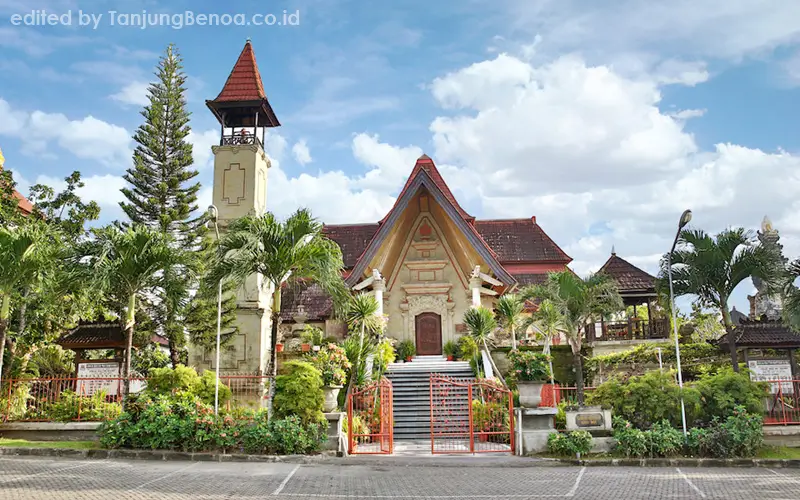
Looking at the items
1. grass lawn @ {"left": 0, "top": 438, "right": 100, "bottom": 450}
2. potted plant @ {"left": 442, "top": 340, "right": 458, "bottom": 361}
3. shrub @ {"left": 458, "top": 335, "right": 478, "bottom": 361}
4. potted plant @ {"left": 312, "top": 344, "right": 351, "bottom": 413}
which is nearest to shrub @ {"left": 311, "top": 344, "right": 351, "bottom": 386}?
potted plant @ {"left": 312, "top": 344, "right": 351, "bottom": 413}

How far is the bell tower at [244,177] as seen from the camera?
22891 mm

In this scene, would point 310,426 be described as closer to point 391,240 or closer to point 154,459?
point 154,459

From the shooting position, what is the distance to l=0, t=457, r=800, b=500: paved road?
26.9ft

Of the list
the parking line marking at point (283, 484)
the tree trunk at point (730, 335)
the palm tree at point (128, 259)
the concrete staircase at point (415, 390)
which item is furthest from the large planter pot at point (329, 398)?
the tree trunk at point (730, 335)

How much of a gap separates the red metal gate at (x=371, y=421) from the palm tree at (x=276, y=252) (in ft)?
6.37

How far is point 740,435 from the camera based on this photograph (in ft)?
37.1

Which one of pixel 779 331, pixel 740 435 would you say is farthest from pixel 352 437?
pixel 779 331

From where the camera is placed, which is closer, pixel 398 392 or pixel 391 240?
pixel 398 392

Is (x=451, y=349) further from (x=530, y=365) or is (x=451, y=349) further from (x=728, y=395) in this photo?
(x=728, y=395)

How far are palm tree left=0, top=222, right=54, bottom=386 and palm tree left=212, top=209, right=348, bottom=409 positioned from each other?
362 centimetres

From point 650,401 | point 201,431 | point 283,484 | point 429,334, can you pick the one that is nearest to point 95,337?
point 201,431

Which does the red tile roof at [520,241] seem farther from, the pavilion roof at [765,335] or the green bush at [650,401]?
the green bush at [650,401]

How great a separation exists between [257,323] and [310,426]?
40.1ft

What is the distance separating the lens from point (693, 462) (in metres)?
11.1
